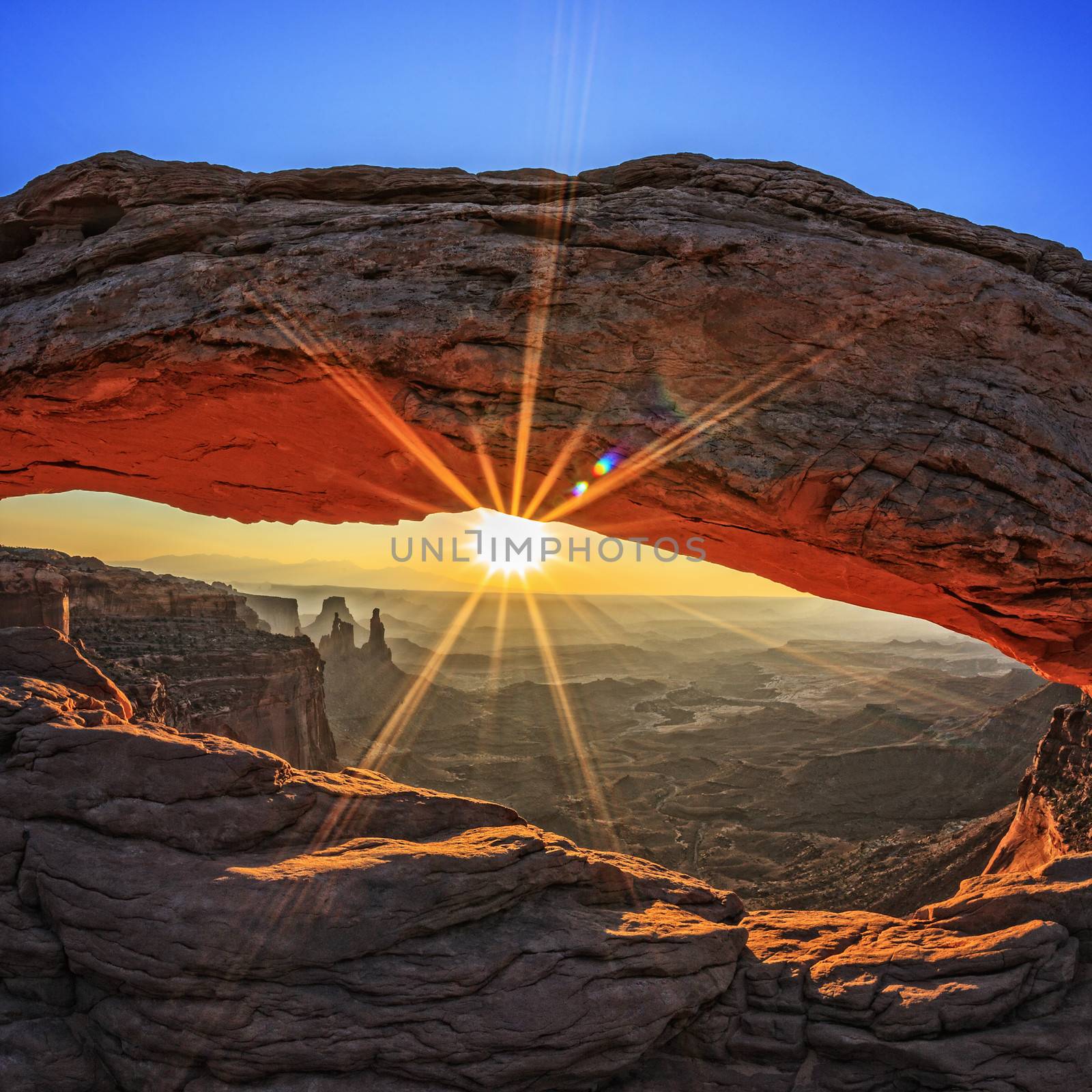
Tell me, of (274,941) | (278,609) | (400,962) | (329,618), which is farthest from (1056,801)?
(329,618)

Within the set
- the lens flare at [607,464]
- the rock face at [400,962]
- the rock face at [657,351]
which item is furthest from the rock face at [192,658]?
the lens flare at [607,464]

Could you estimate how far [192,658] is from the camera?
25.9 metres

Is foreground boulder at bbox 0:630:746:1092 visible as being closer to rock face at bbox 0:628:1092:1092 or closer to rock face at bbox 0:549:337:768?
rock face at bbox 0:628:1092:1092

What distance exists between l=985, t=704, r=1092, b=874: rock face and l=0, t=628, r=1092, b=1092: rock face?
145 inches

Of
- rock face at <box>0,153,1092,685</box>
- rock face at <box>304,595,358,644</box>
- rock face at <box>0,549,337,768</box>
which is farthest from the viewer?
rock face at <box>304,595,358,644</box>

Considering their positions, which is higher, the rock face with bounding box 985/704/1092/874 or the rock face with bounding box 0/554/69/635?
the rock face with bounding box 0/554/69/635

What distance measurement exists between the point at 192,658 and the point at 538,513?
20415mm

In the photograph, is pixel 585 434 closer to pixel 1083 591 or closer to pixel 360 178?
pixel 360 178

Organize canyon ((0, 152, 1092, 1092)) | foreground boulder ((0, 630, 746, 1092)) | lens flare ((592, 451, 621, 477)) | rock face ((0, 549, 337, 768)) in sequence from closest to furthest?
foreground boulder ((0, 630, 746, 1092)) < canyon ((0, 152, 1092, 1092)) < lens flare ((592, 451, 621, 477)) < rock face ((0, 549, 337, 768))

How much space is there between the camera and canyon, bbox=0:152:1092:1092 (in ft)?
22.4

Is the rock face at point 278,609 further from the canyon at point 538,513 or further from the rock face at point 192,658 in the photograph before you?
the canyon at point 538,513

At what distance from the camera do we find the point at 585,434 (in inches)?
348

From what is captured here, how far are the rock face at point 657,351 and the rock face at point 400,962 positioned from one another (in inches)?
179

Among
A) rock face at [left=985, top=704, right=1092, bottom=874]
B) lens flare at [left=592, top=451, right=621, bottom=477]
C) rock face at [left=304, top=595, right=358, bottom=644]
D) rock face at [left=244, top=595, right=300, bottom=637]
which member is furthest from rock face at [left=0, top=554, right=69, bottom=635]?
rock face at [left=244, top=595, right=300, bottom=637]
